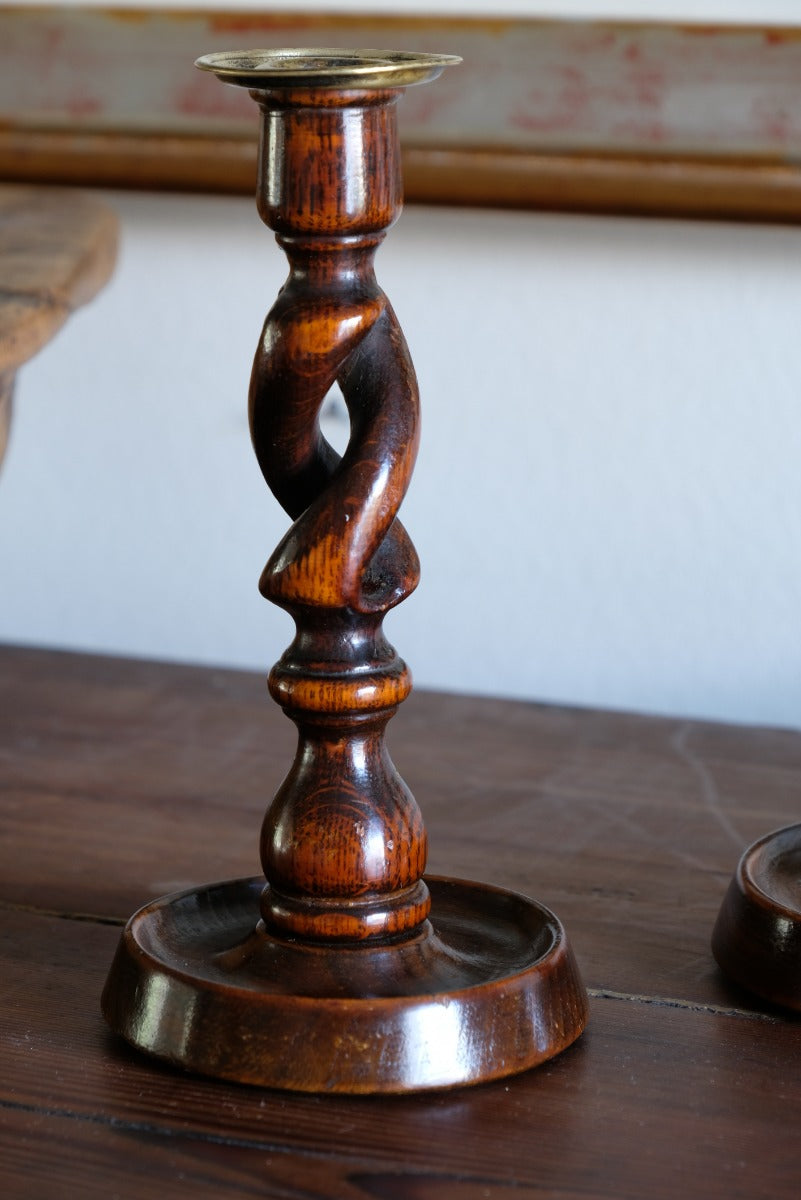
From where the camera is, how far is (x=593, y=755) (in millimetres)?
774

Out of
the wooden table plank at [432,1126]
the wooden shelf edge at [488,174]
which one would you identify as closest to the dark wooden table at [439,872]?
the wooden table plank at [432,1126]

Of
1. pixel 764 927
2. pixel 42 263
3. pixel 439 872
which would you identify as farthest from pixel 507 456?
pixel 764 927

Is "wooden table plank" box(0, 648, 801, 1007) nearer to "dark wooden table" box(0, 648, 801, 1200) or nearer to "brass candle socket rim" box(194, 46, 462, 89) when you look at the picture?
"dark wooden table" box(0, 648, 801, 1200)

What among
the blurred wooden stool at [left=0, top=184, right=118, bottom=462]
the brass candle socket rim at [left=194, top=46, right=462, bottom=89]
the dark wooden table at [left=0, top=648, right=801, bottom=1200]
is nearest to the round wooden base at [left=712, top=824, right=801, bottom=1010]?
the dark wooden table at [left=0, top=648, right=801, bottom=1200]

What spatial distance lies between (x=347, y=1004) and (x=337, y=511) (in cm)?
13

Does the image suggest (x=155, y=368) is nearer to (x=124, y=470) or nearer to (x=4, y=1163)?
(x=124, y=470)

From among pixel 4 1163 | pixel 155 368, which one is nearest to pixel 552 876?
pixel 4 1163

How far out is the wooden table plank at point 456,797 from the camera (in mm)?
580

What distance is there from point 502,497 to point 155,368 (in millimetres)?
261

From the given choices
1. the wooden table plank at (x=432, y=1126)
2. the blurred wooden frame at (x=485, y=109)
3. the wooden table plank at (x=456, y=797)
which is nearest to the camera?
the wooden table plank at (x=432, y=1126)

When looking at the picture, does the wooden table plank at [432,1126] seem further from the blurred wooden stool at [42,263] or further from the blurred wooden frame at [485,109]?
the blurred wooden frame at [485,109]

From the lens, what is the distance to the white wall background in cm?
101

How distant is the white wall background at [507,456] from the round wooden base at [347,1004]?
0.59 metres

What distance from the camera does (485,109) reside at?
0.95 meters
